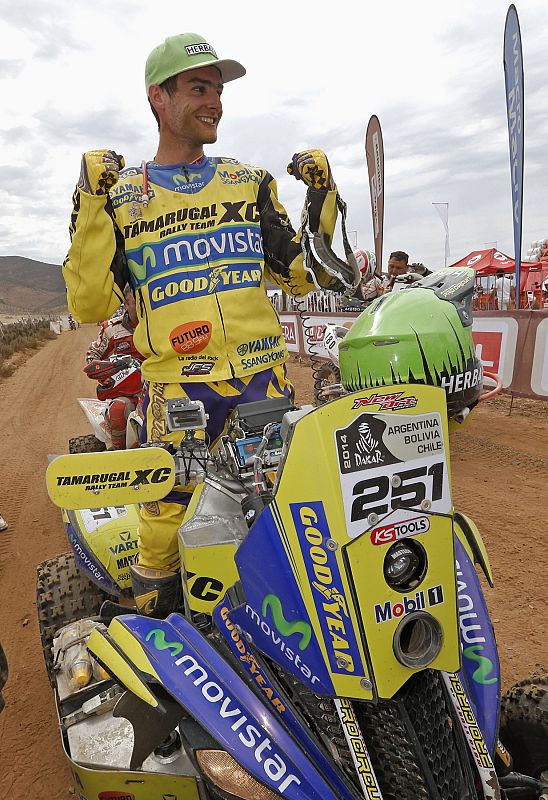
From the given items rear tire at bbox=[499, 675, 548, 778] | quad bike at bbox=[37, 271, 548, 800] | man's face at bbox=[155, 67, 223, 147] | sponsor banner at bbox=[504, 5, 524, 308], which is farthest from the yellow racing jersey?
sponsor banner at bbox=[504, 5, 524, 308]

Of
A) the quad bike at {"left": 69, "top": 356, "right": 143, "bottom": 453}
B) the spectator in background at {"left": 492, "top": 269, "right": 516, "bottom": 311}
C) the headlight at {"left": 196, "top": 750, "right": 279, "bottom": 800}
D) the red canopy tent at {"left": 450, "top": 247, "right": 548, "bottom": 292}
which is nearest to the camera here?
the headlight at {"left": 196, "top": 750, "right": 279, "bottom": 800}

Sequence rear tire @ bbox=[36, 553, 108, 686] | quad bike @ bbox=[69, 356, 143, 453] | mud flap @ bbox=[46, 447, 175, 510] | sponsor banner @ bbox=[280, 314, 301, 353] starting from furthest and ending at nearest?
sponsor banner @ bbox=[280, 314, 301, 353] → quad bike @ bbox=[69, 356, 143, 453] → rear tire @ bbox=[36, 553, 108, 686] → mud flap @ bbox=[46, 447, 175, 510]

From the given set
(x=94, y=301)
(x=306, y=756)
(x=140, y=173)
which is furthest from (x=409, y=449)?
(x=140, y=173)

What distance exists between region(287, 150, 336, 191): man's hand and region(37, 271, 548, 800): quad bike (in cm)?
80

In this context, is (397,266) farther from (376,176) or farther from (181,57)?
(181,57)

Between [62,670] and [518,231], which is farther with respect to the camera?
[518,231]

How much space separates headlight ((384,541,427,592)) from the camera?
1.26 m

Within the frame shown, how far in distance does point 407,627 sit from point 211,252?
1.62 metres

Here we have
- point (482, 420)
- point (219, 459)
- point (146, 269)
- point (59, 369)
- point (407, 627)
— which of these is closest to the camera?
point (407, 627)

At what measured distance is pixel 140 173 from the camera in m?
2.38

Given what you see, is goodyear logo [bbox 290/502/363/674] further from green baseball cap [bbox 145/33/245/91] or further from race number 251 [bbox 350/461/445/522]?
green baseball cap [bbox 145/33/245/91]

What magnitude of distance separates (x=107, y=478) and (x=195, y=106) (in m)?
1.61

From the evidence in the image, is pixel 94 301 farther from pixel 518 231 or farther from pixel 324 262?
pixel 518 231

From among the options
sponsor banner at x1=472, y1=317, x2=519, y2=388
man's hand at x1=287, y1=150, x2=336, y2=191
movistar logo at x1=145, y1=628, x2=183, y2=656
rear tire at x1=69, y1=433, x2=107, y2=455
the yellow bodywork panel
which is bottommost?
rear tire at x1=69, y1=433, x2=107, y2=455
